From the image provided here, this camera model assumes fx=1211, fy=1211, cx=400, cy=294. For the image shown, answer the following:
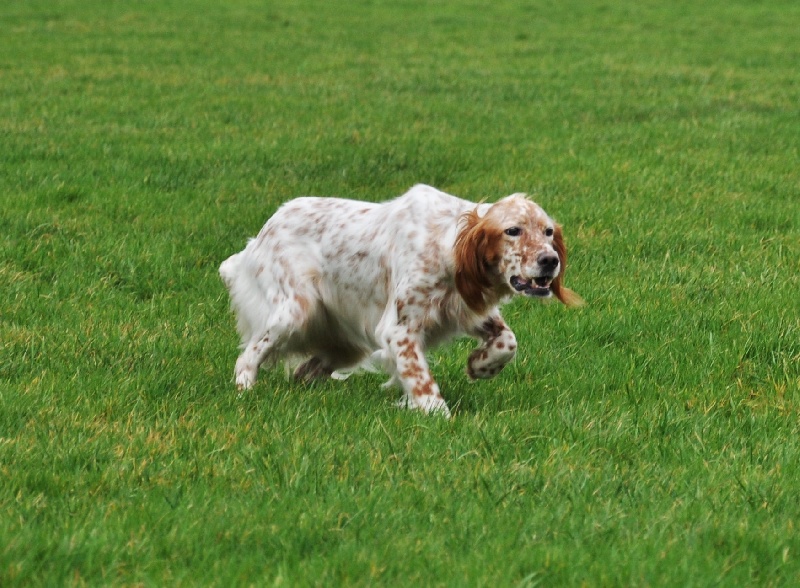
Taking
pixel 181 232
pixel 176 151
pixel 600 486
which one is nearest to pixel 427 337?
pixel 600 486

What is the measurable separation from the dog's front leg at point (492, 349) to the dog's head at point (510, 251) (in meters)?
0.33

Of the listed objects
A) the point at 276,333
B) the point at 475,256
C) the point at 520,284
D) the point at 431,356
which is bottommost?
the point at 431,356

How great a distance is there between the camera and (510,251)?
5590 millimetres

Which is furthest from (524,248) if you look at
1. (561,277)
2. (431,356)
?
(431,356)

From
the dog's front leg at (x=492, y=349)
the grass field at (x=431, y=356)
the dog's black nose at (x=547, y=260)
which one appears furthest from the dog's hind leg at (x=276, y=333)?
the dog's black nose at (x=547, y=260)

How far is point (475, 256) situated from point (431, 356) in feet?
4.37

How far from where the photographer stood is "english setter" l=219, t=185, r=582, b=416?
5.62 metres

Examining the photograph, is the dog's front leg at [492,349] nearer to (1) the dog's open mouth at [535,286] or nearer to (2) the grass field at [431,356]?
(2) the grass field at [431,356]

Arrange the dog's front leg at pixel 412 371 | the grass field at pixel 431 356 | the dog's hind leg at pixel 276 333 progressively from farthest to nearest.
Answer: the dog's hind leg at pixel 276 333 < the dog's front leg at pixel 412 371 < the grass field at pixel 431 356

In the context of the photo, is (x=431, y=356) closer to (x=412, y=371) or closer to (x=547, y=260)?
(x=412, y=371)

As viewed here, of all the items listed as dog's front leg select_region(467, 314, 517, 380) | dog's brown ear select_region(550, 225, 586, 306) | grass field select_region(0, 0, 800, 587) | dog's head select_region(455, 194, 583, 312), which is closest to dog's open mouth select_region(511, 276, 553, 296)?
dog's head select_region(455, 194, 583, 312)

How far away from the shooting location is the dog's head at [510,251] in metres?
5.53

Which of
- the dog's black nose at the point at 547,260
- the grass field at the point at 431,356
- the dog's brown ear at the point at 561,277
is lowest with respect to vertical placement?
the grass field at the point at 431,356

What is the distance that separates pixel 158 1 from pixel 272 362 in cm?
2202
